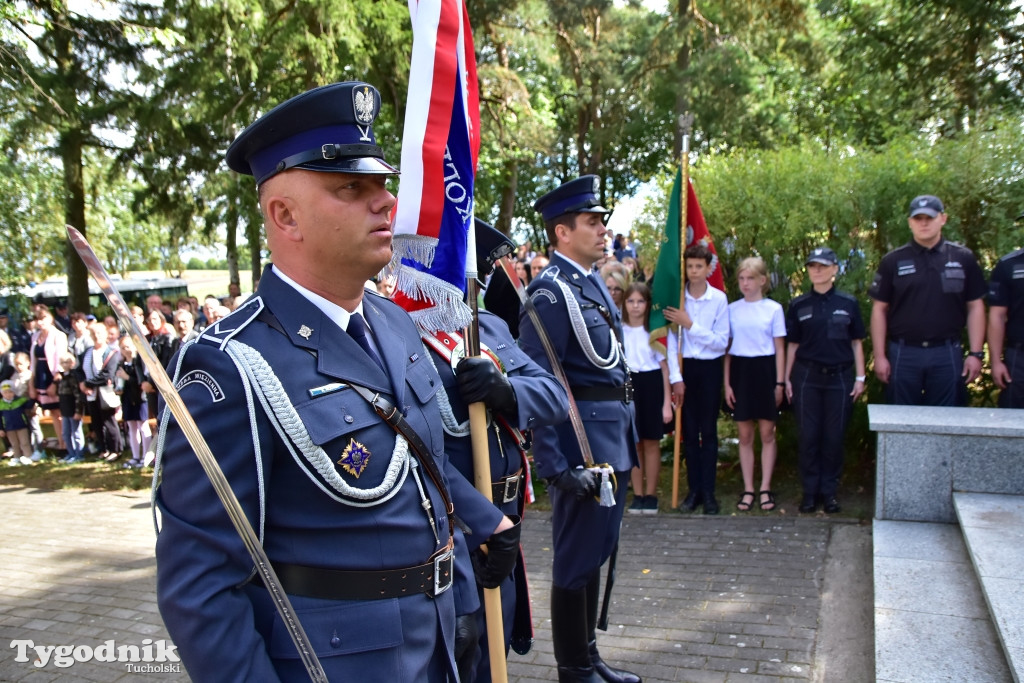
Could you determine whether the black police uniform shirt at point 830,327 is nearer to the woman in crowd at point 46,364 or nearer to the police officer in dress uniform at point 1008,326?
the police officer in dress uniform at point 1008,326

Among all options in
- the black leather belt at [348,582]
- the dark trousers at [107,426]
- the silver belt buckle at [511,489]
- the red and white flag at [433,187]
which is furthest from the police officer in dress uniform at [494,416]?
the dark trousers at [107,426]

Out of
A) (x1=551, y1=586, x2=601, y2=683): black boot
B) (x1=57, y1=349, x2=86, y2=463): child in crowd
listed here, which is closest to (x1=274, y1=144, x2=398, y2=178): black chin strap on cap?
(x1=551, y1=586, x2=601, y2=683): black boot

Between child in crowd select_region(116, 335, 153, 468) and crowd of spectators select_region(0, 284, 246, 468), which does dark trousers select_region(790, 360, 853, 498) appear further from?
child in crowd select_region(116, 335, 153, 468)

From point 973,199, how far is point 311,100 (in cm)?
663

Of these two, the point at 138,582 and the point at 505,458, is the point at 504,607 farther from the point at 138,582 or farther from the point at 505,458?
the point at 138,582

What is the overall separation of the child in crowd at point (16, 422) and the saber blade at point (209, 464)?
10704 millimetres

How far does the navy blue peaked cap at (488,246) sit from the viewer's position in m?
3.30

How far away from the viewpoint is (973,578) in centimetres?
454

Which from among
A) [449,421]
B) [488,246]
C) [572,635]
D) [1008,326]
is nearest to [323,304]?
[449,421]

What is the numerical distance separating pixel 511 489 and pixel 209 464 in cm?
148

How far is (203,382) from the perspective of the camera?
1.84m

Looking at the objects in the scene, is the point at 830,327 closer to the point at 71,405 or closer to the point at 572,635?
the point at 572,635

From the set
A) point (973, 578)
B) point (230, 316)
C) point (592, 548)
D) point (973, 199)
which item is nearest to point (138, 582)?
point (592, 548)

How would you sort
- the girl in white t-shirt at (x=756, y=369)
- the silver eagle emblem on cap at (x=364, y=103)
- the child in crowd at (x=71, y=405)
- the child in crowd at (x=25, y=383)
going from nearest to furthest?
1. the silver eagle emblem on cap at (x=364, y=103)
2. the girl in white t-shirt at (x=756, y=369)
3. the child in crowd at (x=71, y=405)
4. the child in crowd at (x=25, y=383)
